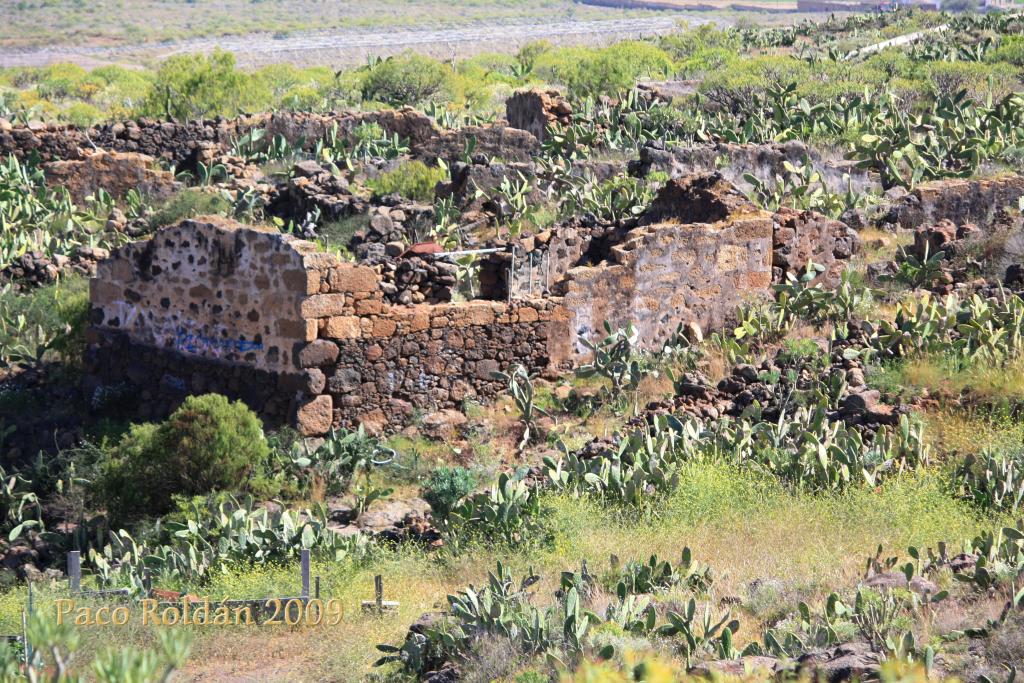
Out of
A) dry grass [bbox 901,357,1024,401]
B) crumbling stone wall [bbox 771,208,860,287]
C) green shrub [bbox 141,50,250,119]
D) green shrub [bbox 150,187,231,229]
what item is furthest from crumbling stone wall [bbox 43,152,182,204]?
dry grass [bbox 901,357,1024,401]

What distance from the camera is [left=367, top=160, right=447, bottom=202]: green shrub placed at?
2545 centimetres

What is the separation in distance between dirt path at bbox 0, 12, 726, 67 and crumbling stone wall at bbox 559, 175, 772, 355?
4703 centimetres

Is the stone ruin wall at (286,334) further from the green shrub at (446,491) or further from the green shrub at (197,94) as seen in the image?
the green shrub at (197,94)

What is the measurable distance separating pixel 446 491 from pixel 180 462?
93.3 inches

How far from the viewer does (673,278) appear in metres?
18.4

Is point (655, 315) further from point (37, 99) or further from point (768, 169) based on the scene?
point (37, 99)

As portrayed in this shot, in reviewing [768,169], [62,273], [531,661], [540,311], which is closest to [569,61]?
[768,169]

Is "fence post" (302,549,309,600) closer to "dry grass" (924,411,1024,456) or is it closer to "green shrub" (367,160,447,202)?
"dry grass" (924,411,1024,456)


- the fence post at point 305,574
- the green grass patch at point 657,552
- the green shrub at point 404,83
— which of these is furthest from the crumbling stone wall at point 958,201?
the green shrub at point 404,83

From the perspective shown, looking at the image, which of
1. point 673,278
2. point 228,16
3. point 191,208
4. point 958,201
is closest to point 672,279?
point 673,278

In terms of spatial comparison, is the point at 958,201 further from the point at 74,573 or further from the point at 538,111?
the point at 74,573

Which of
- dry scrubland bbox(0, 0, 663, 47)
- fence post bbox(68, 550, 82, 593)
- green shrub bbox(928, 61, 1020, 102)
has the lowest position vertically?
dry scrubland bbox(0, 0, 663, 47)

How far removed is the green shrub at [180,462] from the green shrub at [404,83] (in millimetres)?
24855

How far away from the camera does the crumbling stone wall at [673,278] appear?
58.5 ft
